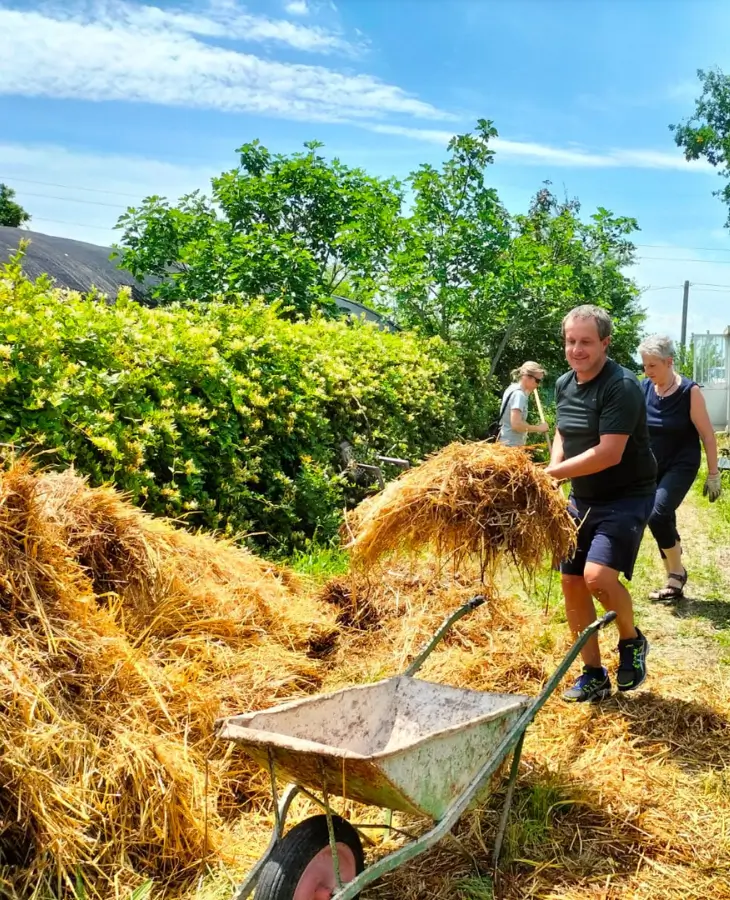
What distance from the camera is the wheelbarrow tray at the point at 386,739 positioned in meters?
2.47

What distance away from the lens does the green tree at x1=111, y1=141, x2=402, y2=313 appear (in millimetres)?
12797

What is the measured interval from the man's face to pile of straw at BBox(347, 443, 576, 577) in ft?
2.21

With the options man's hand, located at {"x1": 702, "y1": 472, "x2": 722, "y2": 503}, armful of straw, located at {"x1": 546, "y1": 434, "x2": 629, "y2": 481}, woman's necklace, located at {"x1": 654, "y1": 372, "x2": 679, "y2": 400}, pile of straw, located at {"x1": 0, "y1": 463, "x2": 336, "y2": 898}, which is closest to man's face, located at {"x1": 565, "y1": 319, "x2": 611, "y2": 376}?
armful of straw, located at {"x1": 546, "y1": 434, "x2": 629, "y2": 481}

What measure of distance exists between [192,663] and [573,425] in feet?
7.07

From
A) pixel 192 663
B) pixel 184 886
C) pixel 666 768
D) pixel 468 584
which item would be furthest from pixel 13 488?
pixel 468 584

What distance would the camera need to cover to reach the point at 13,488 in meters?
3.11

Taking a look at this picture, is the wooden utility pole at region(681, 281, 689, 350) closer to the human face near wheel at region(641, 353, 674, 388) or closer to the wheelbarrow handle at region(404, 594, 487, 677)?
the human face near wheel at region(641, 353, 674, 388)

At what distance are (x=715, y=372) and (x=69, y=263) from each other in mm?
14927

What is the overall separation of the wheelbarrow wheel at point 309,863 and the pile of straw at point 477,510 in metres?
1.32

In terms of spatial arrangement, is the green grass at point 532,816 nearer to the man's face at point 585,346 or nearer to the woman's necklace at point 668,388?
the man's face at point 585,346

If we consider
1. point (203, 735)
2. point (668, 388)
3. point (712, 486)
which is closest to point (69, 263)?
point (668, 388)

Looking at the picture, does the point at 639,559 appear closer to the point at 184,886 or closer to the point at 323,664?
the point at 323,664

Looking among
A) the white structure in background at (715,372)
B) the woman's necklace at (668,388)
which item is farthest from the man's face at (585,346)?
the white structure in background at (715,372)

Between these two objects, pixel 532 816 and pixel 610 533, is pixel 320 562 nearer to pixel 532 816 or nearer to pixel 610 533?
pixel 610 533
